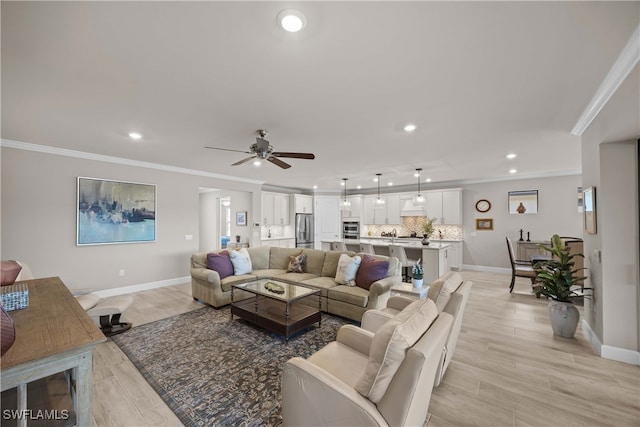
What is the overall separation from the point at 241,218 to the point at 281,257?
10.1 ft

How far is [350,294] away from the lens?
363 cm

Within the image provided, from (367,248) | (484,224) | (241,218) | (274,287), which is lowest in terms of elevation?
(274,287)

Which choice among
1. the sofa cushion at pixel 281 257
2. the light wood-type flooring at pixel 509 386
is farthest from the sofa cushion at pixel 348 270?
the light wood-type flooring at pixel 509 386

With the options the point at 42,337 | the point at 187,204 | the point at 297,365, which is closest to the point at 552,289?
the point at 297,365

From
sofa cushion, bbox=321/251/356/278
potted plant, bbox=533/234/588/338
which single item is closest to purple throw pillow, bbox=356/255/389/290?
sofa cushion, bbox=321/251/356/278

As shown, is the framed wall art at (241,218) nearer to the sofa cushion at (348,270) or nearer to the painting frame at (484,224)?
the sofa cushion at (348,270)

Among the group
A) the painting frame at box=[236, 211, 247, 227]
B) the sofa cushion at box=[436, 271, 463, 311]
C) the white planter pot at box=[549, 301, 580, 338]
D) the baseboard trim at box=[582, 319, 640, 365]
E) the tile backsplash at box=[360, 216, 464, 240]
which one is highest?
the painting frame at box=[236, 211, 247, 227]

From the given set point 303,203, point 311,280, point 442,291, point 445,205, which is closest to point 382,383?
point 442,291

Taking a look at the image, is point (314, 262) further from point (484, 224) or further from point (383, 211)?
point (484, 224)

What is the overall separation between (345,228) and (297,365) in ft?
26.5

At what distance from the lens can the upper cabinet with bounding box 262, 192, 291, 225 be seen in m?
8.02

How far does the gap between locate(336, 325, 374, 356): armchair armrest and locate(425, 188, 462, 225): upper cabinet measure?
6515mm

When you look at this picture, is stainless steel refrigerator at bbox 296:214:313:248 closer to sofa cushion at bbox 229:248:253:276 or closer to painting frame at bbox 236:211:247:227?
painting frame at bbox 236:211:247:227

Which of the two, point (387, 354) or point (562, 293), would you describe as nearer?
point (387, 354)
